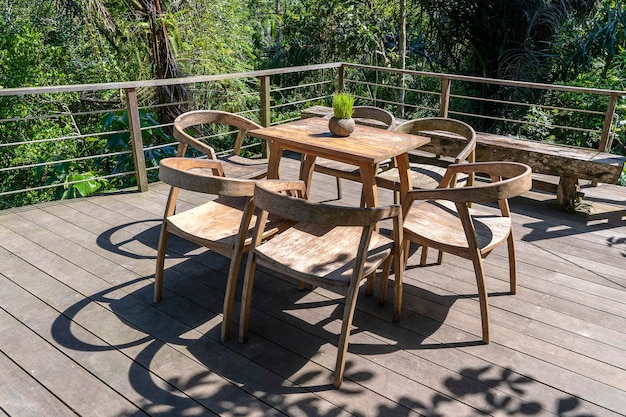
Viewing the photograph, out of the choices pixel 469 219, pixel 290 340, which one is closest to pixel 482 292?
pixel 469 219

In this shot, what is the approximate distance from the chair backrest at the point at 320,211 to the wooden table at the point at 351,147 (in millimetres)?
681

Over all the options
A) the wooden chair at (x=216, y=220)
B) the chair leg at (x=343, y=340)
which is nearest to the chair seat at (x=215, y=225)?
the wooden chair at (x=216, y=220)

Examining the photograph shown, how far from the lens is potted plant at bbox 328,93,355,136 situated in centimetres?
302

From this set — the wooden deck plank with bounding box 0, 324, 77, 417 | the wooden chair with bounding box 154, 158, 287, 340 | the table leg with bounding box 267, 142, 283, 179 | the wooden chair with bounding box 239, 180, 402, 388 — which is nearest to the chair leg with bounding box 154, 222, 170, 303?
the wooden chair with bounding box 154, 158, 287, 340

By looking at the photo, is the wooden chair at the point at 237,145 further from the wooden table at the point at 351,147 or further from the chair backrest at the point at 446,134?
the chair backrest at the point at 446,134

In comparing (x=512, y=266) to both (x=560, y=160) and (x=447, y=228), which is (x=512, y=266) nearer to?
(x=447, y=228)

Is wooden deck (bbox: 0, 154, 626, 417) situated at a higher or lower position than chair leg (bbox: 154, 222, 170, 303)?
lower

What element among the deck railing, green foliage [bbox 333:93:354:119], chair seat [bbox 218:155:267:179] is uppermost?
green foliage [bbox 333:93:354:119]

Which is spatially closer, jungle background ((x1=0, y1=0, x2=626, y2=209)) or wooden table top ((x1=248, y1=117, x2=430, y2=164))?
wooden table top ((x1=248, y1=117, x2=430, y2=164))

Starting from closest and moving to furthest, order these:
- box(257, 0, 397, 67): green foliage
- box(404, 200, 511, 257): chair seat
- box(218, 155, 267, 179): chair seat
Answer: box(404, 200, 511, 257): chair seat → box(218, 155, 267, 179): chair seat → box(257, 0, 397, 67): green foliage

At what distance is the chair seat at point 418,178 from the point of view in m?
3.31

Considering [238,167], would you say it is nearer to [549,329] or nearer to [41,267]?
[41,267]

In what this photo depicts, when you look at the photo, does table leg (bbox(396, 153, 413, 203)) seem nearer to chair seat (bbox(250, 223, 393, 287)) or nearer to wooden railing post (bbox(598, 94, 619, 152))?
chair seat (bbox(250, 223, 393, 287))

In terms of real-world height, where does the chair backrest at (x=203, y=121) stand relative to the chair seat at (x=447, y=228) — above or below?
above
